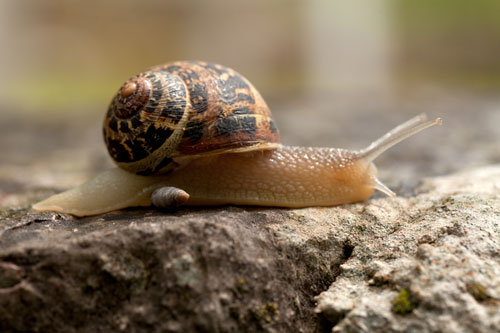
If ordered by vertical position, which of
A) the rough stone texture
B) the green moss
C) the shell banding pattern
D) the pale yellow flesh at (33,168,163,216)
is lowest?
the green moss

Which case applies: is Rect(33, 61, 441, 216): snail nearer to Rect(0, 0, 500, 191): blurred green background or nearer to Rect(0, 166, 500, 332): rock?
Rect(0, 166, 500, 332): rock

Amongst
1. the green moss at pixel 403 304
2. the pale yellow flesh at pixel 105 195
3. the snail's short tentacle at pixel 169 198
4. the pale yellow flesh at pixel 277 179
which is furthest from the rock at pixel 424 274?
the pale yellow flesh at pixel 105 195

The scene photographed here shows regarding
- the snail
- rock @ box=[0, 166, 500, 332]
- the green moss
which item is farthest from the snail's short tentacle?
the green moss

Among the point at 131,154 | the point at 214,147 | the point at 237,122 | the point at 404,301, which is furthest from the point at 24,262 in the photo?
the point at 404,301

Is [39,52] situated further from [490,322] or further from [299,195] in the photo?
[490,322]

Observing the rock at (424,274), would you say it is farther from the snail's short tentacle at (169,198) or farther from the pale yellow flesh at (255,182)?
the snail's short tentacle at (169,198)

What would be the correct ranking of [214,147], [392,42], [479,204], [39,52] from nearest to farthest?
[479,204] < [214,147] < [392,42] < [39,52]

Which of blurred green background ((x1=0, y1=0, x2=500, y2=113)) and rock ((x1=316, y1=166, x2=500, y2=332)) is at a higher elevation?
blurred green background ((x1=0, y1=0, x2=500, y2=113))
